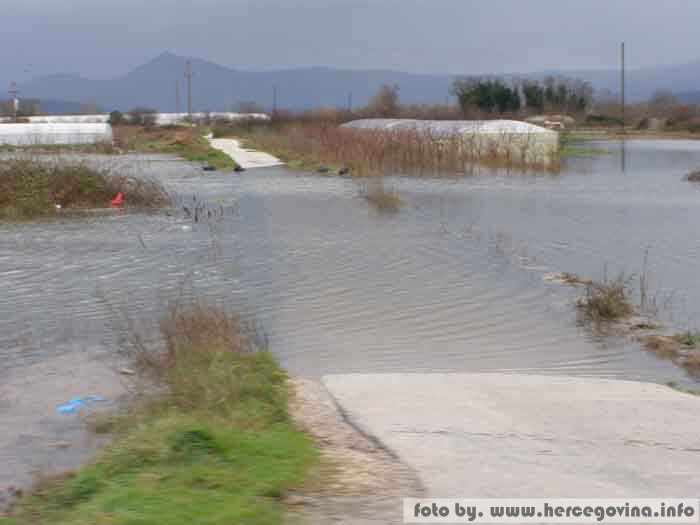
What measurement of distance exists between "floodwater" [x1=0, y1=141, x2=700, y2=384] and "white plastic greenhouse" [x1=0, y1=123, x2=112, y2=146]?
107ft

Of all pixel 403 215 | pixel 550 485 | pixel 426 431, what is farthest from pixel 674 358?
pixel 403 215

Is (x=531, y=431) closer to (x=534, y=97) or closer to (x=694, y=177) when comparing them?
(x=694, y=177)

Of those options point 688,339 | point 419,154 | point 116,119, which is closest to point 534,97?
point 116,119

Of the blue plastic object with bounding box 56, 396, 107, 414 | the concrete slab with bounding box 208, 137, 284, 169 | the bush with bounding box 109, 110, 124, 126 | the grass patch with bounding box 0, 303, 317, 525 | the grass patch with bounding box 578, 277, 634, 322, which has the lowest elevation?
the blue plastic object with bounding box 56, 396, 107, 414

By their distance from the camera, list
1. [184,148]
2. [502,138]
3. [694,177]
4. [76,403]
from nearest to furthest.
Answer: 1. [76,403]
2. [694,177]
3. [502,138]
4. [184,148]

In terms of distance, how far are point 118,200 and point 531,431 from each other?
804 inches

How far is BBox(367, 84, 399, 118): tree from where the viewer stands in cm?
8594

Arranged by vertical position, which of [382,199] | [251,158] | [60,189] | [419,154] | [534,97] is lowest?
[382,199]

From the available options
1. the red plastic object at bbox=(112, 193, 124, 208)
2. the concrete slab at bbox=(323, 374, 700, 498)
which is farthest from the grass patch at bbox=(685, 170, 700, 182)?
the concrete slab at bbox=(323, 374, 700, 498)

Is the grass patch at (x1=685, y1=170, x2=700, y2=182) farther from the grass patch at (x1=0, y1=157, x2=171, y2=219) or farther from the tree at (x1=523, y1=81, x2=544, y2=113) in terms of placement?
the tree at (x1=523, y1=81, x2=544, y2=113)

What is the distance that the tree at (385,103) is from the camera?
85.9 m

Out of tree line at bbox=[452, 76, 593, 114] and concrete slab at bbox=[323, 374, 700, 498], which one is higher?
tree line at bbox=[452, 76, 593, 114]

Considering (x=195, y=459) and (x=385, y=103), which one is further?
(x=385, y=103)

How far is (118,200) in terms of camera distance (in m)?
26.3
